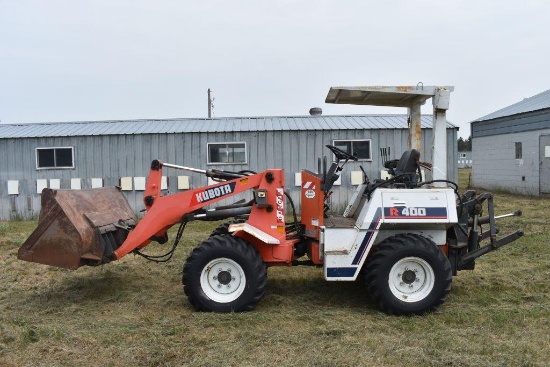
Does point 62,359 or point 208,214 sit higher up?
point 208,214

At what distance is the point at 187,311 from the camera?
17.3ft

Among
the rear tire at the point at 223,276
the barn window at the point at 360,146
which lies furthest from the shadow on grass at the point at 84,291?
the barn window at the point at 360,146

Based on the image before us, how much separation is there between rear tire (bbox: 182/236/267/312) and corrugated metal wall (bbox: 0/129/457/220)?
860cm

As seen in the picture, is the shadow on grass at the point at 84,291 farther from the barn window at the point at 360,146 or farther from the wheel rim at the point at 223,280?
the barn window at the point at 360,146

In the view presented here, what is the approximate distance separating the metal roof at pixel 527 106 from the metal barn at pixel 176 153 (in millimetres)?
5780

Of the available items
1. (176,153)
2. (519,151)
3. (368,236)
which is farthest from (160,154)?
(519,151)

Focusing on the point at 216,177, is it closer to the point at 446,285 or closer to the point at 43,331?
the point at 43,331

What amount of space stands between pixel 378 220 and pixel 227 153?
30.6ft

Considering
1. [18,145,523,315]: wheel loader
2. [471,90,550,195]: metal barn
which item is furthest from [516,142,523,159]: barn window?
[18,145,523,315]: wheel loader

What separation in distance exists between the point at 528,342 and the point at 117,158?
39.4ft

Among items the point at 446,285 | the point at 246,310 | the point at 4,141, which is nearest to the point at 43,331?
the point at 246,310

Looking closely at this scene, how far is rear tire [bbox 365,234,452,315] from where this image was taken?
16.6ft

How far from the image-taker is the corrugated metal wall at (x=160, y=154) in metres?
13.9

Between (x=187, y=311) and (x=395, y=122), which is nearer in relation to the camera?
(x=187, y=311)
